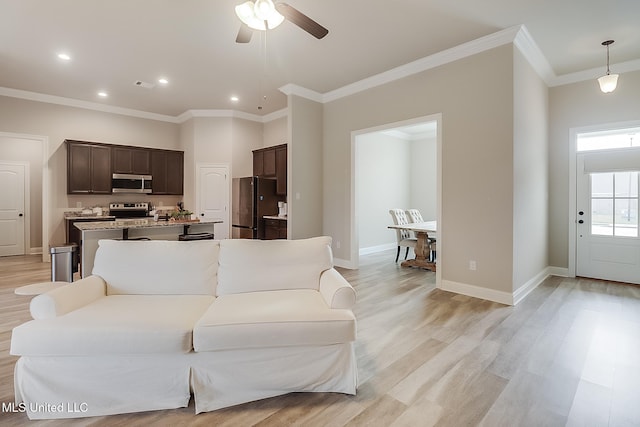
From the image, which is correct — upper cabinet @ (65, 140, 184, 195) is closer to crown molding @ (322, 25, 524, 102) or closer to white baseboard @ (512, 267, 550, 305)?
crown molding @ (322, 25, 524, 102)

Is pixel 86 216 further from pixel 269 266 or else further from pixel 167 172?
pixel 269 266

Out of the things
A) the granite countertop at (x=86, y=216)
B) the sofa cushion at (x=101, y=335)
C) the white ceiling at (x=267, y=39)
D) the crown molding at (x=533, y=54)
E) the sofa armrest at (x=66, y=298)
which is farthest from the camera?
the granite countertop at (x=86, y=216)

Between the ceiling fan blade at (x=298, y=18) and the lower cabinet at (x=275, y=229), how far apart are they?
12.1 ft

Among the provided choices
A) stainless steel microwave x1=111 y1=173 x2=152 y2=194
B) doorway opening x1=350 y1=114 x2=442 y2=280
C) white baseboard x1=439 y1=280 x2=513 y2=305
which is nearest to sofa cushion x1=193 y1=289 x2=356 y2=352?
white baseboard x1=439 y1=280 x2=513 y2=305

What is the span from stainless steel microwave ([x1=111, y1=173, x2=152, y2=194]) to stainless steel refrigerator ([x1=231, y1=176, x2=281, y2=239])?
199 cm

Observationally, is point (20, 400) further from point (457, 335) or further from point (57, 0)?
point (57, 0)

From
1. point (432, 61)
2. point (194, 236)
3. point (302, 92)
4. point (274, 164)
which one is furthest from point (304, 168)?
point (432, 61)

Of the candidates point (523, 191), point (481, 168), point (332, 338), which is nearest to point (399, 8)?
point (481, 168)

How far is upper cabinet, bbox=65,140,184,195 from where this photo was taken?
5.97 m

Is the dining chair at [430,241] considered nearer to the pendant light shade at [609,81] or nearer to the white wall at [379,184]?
the white wall at [379,184]


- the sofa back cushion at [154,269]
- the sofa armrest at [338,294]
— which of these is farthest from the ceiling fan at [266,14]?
the sofa armrest at [338,294]

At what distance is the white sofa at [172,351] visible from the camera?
5.55ft

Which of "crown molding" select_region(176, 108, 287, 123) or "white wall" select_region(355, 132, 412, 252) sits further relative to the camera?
"white wall" select_region(355, 132, 412, 252)

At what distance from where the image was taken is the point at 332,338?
184cm
